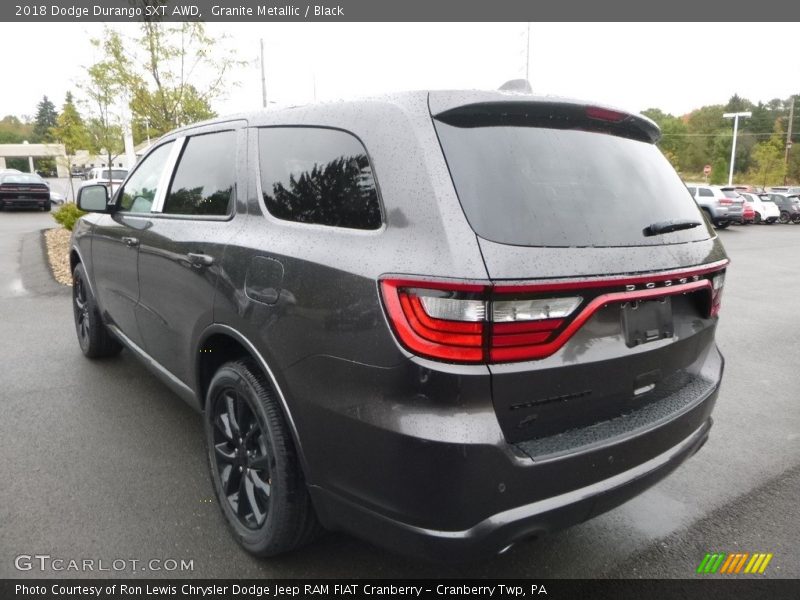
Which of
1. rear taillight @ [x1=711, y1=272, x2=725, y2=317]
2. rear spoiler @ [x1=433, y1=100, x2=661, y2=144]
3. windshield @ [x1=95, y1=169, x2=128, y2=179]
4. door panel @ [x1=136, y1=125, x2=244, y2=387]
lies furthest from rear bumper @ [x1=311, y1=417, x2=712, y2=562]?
windshield @ [x1=95, y1=169, x2=128, y2=179]

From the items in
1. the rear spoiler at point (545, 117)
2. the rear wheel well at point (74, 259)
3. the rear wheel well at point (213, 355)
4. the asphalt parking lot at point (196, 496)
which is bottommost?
the asphalt parking lot at point (196, 496)

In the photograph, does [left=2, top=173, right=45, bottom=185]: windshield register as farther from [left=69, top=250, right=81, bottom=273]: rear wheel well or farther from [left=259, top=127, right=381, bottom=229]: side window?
[left=259, top=127, right=381, bottom=229]: side window

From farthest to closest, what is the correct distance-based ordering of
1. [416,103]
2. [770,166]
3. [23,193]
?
[770,166], [23,193], [416,103]

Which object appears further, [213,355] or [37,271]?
[37,271]

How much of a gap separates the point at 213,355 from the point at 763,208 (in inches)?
1263

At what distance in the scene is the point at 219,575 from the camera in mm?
2393

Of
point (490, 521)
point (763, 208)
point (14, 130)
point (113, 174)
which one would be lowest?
point (763, 208)

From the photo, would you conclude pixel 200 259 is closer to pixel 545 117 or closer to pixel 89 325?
pixel 545 117

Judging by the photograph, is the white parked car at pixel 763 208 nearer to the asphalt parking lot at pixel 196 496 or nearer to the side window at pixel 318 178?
the asphalt parking lot at pixel 196 496

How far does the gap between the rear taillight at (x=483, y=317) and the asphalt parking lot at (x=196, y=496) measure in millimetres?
656

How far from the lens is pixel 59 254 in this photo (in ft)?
36.3

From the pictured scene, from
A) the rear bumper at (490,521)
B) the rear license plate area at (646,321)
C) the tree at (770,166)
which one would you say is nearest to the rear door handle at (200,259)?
the rear bumper at (490,521)

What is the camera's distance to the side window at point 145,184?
3.57 metres

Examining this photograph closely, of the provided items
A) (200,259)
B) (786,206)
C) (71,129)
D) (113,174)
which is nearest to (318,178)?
(200,259)
